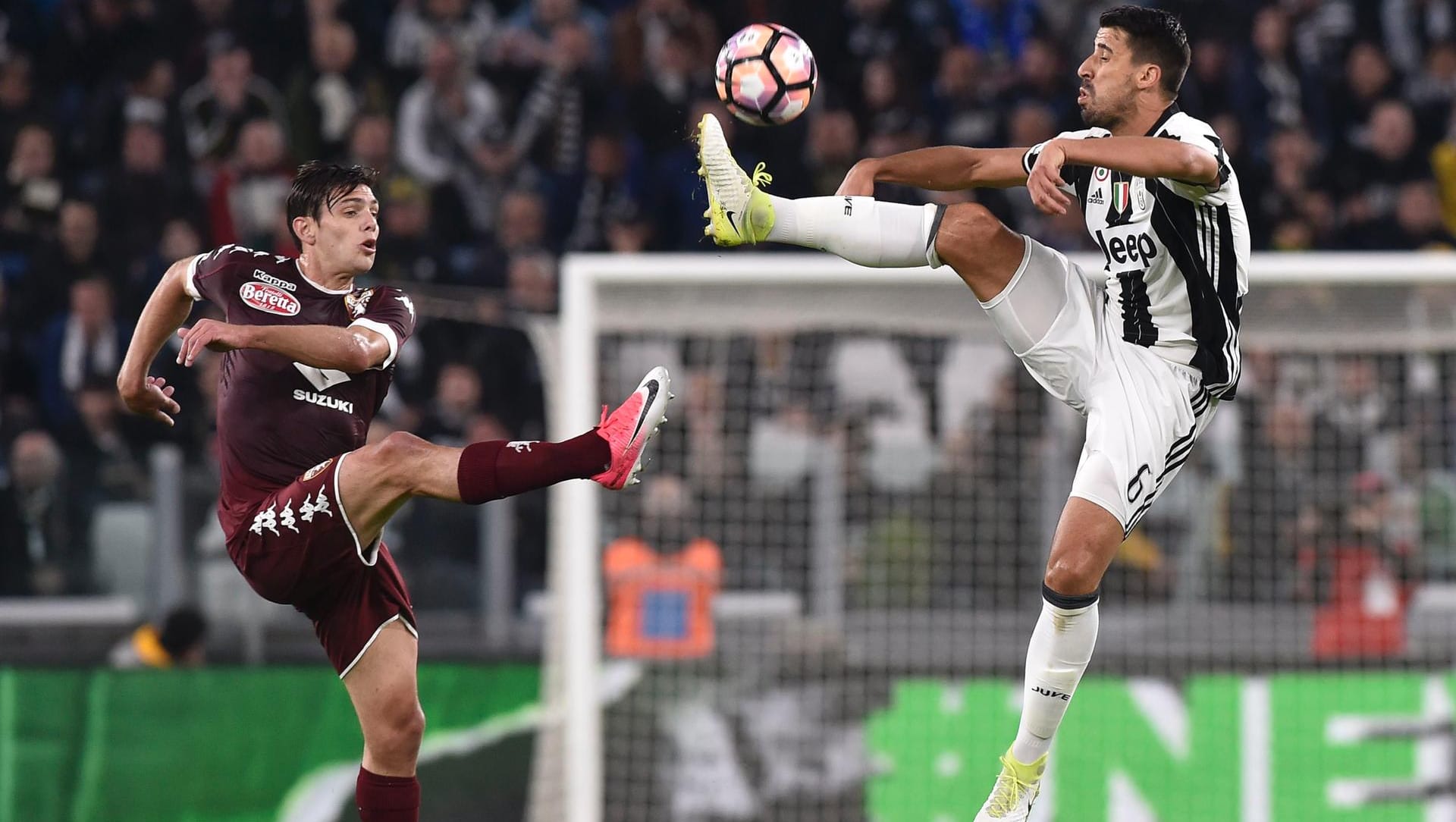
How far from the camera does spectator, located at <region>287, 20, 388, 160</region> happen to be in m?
11.6

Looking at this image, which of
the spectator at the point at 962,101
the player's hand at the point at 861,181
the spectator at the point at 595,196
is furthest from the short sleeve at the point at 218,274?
the spectator at the point at 962,101

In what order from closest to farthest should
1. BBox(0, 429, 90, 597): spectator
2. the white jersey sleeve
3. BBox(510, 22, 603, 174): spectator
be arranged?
1. the white jersey sleeve
2. BBox(0, 429, 90, 597): spectator
3. BBox(510, 22, 603, 174): spectator

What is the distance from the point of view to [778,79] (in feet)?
18.5

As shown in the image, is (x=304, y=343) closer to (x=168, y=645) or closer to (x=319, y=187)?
(x=319, y=187)

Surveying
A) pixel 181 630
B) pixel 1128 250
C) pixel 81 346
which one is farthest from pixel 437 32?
pixel 1128 250

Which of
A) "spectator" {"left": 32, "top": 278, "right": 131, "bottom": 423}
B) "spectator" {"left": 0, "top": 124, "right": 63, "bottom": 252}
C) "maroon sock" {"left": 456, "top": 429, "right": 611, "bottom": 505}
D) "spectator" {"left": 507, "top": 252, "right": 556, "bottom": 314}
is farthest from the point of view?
"spectator" {"left": 0, "top": 124, "right": 63, "bottom": 252}

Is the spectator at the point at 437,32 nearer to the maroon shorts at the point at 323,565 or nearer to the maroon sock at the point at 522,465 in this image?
the maroon shorts at the point at 323,565

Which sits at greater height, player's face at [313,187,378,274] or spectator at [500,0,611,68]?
spectator at [500,0,611,68]

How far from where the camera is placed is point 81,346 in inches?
404

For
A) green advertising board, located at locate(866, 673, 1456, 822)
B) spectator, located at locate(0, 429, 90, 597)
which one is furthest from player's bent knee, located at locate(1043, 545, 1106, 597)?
spectator, located at locate(0, 429, 90, 597)

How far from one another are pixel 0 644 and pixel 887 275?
14.0 feet

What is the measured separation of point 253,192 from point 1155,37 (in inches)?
265

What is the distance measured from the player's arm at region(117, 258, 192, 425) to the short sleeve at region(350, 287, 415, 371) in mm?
551

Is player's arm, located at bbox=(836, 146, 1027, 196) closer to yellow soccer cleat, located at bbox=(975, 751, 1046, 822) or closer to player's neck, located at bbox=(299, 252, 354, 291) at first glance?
player's neck, located at bbox=(299, 252, 354, 291)
